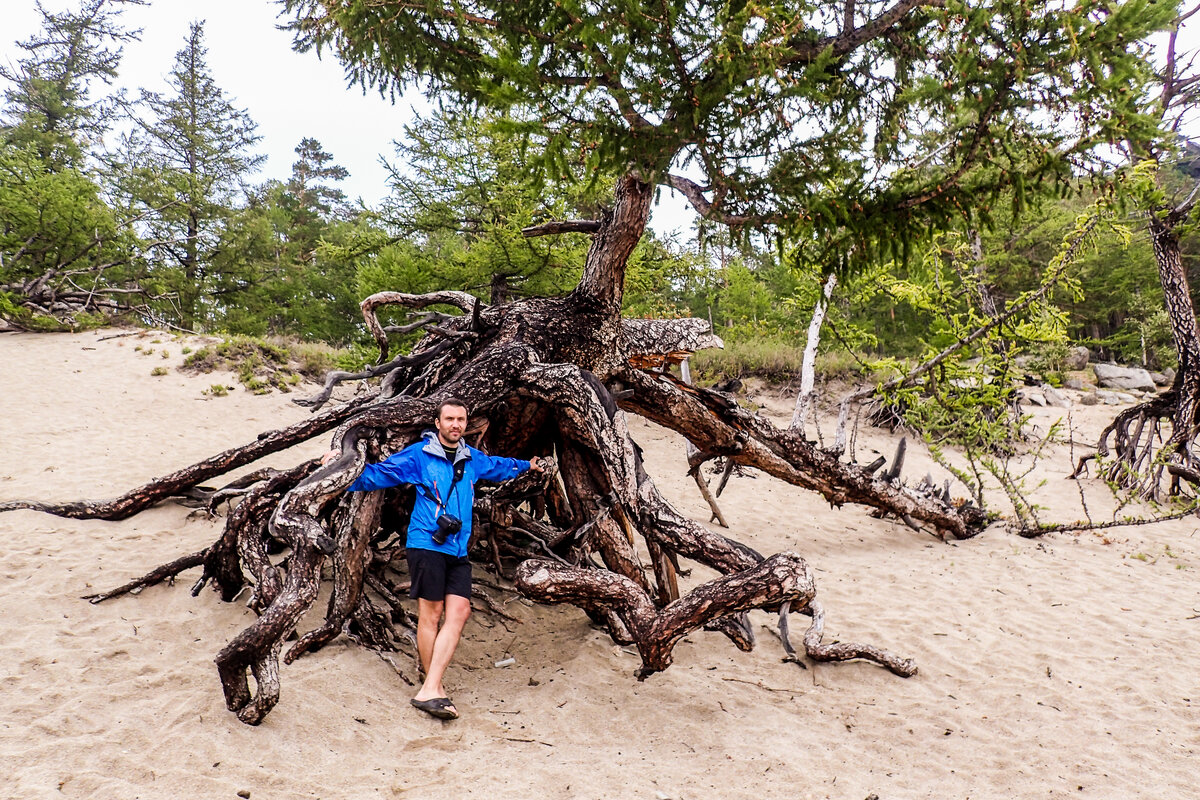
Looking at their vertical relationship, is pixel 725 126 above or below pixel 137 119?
below

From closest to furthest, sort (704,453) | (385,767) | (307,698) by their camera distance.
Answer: (385,767) → (307,698) → (704,453)

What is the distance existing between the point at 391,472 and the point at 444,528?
0.51 meters

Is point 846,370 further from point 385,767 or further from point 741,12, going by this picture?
point 385,767

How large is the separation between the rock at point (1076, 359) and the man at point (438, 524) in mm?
25204

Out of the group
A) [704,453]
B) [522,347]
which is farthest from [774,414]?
[522,347]

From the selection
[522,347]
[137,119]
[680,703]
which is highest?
[137,119]

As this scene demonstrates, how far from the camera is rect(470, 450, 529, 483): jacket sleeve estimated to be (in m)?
4.13

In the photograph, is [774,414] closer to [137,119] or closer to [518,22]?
[518,22]

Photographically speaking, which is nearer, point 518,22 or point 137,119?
point 518,22

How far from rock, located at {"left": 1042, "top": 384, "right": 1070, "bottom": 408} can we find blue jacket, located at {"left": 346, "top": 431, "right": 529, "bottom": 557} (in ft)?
62.9

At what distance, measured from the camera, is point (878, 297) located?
21359 mm

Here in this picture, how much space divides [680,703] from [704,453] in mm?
3035

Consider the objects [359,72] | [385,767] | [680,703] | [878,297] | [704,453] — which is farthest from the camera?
[878,297]

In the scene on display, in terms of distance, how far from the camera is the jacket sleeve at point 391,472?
383 centimetres
